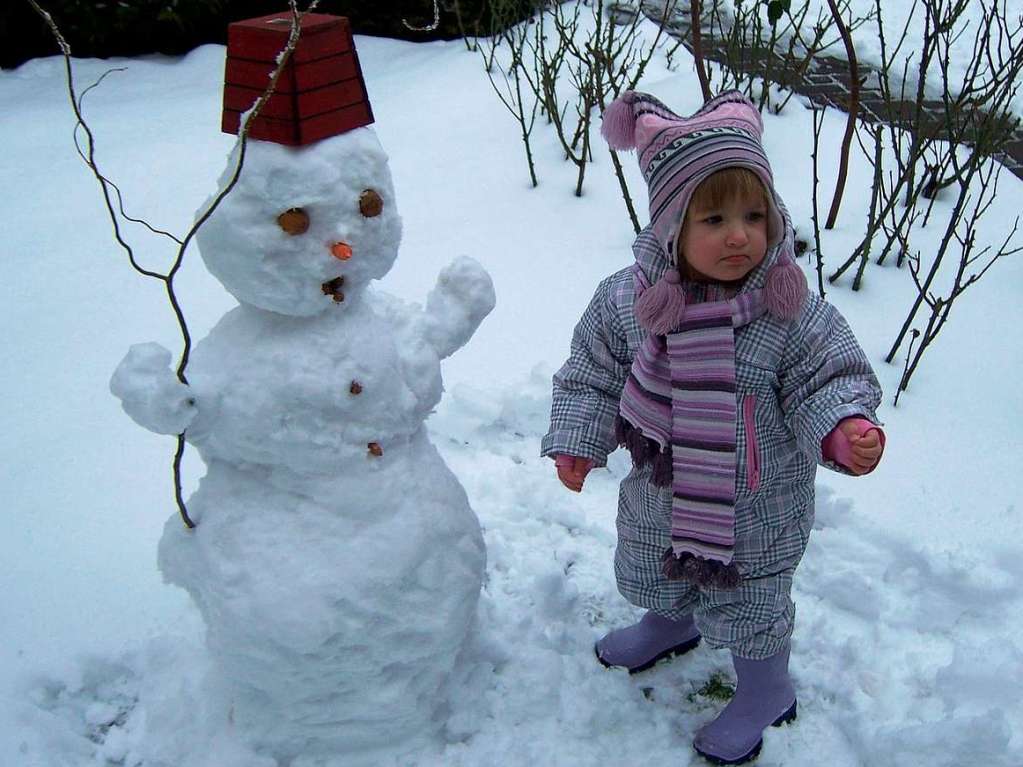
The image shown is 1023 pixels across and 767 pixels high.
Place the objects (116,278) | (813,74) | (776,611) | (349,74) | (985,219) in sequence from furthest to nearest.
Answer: (813,74)
(985,219)
(116,278)
(776,611)
(349,74)

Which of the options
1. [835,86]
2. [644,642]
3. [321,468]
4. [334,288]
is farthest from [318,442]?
Answer: [835,86]

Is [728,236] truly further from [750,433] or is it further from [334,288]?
[334,288]

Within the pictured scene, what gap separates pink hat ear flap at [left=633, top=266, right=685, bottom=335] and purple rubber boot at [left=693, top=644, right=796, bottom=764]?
0.79 metres

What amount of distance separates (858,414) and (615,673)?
973mm

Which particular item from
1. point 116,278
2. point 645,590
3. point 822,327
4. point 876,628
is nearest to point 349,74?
point 822,327

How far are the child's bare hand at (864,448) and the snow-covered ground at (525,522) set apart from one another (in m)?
0.77

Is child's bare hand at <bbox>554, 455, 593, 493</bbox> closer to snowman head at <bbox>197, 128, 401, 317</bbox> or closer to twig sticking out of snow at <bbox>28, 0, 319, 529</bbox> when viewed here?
snowman head at <bbox>197, 128, 401, 317</bbox>

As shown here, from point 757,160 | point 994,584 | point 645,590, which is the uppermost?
point 757,160

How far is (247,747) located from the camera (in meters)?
1.83

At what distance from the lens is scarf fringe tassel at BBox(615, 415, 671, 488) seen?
161cm

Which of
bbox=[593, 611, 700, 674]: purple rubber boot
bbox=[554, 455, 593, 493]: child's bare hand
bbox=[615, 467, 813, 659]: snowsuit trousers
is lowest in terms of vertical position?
bbox=[593, 611, 700, 674]: purple rubber boot

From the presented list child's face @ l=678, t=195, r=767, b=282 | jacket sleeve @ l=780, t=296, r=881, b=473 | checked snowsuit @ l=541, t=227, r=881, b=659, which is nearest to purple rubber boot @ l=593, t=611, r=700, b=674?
checked snowsuit @ l=541, t=227, r=881, b=659

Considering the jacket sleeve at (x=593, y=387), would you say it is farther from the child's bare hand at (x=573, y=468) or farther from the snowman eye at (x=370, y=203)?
the snowman eye at (x=370, y=203)

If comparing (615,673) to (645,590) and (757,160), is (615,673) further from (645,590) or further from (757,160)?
(757,160)
